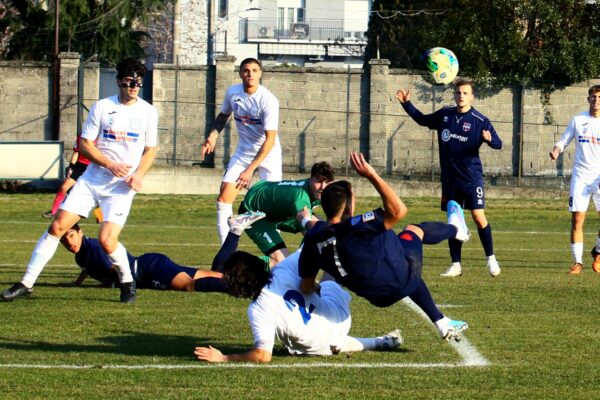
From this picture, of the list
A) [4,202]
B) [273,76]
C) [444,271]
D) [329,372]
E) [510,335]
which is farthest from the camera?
[273,76]

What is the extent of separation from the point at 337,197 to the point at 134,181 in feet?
10.9

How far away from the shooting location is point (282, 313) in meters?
8.10

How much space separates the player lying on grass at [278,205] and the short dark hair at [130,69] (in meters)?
1.57

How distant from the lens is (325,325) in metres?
8.33

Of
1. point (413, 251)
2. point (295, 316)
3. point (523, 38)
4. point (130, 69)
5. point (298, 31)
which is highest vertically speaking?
point (298, 31)

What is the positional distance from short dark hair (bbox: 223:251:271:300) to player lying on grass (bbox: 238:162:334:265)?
6.60ft

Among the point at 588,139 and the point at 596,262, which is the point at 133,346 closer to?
the point at 596,262

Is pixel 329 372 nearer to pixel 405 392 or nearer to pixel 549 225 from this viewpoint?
pixel 405 392

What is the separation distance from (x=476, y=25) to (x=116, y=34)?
11.6 metres

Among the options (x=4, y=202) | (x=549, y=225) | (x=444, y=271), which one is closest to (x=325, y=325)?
(x=444, y=271)

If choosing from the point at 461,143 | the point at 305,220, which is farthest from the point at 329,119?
the point at 305,220

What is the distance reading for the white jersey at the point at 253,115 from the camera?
12.9 m

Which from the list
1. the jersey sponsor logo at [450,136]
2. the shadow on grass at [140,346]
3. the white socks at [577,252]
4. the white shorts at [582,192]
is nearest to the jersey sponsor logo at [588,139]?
the white shorts at [582,192]

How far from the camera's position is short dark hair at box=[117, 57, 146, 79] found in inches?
421
